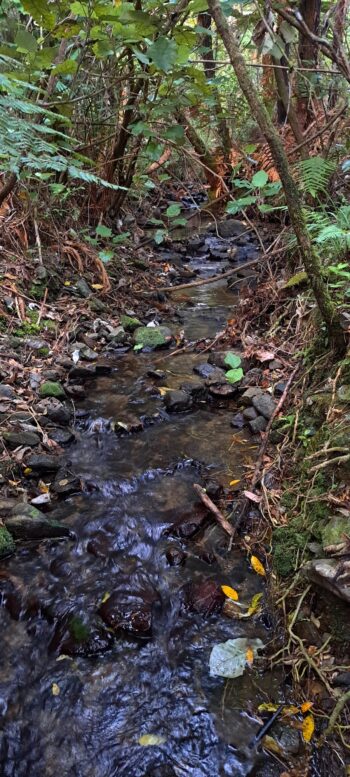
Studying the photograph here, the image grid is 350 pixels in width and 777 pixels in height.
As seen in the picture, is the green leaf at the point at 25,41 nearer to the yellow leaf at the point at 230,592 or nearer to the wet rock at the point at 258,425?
the wet rock at the point at 258,425

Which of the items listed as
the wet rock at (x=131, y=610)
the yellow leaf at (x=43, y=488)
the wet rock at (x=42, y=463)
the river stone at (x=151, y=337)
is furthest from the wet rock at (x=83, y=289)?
the wet rock at (x=131, y=610)

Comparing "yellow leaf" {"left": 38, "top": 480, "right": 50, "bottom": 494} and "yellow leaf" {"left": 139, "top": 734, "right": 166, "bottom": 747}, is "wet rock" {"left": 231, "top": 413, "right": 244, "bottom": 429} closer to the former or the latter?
"yellow leaf" {"left": 38, "top": 480, "right": 50, "bottom": 494}

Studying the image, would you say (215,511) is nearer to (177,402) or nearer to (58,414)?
(177,402)

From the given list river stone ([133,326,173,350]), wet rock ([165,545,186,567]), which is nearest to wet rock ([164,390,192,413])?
river stone ([133,326,173,350])

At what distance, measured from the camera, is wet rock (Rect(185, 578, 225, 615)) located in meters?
2.47

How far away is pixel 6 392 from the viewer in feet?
12.4

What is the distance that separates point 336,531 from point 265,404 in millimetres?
1594

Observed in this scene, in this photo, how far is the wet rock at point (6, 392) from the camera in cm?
374

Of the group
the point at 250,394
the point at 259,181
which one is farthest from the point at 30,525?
the point at 259,181

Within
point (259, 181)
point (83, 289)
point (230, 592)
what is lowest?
point (230, 592)

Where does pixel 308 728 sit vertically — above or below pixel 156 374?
below

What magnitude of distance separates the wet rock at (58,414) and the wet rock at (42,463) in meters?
0.50

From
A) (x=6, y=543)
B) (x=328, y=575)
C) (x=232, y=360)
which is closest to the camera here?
(x=328, y=575)

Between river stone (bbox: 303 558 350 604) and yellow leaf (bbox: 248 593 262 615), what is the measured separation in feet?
1.33
